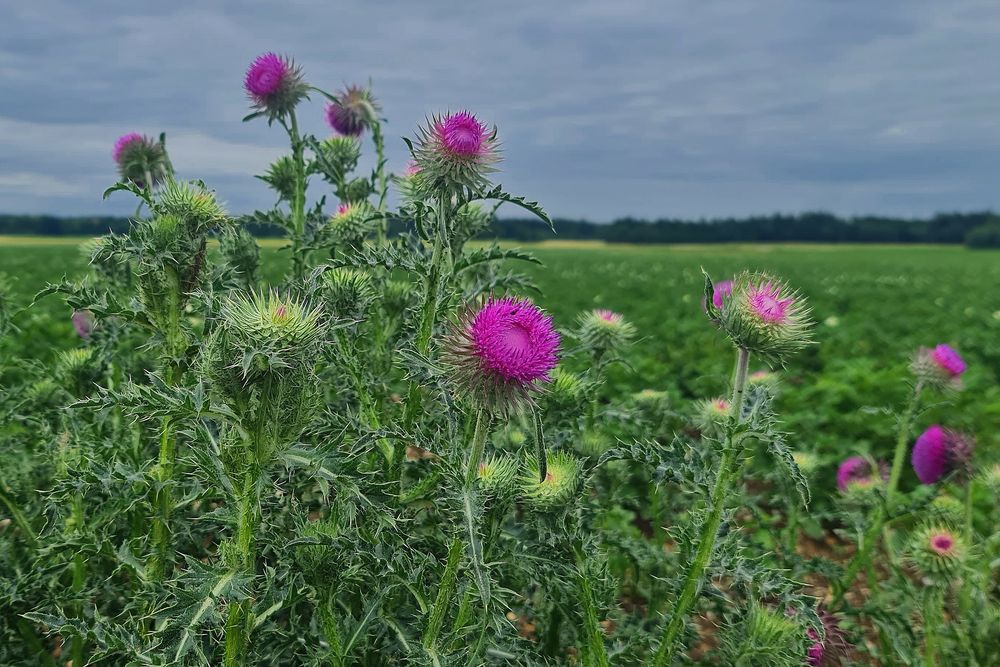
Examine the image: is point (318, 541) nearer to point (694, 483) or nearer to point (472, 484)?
point (472, 484)

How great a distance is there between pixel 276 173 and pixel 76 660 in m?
2.59

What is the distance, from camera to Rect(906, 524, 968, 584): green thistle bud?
356cm

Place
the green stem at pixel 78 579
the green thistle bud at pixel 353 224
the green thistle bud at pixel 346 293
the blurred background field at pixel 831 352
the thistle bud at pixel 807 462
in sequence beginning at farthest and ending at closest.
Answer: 1. the blurred background field at pixel 831 352
2. the thistle bud at pixel 807 462
3. the green thistle bud at pixel 353 224
4. the green thistle bud at pixel 346 293
5. the green stem at pixel 78 579

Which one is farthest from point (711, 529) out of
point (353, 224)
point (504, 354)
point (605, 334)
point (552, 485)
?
point (353, 224)

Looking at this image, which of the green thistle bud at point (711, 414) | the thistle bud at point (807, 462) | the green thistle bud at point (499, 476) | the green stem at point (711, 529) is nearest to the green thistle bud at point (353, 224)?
the green thistle bud at point (499, 476)

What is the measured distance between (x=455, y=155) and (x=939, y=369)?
3276 mm

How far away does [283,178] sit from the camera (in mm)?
4043

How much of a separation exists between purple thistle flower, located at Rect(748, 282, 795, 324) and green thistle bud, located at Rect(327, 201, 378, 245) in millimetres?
1631

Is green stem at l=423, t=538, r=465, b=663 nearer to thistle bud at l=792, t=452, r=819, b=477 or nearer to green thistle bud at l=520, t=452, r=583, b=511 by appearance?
green thistle bud at l=520, t=452, r=583, b=511

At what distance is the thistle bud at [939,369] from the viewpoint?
4.11 metres

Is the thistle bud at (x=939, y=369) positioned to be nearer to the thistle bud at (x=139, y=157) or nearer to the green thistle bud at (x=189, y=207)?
the green thistle bud at (x=189, y=207)

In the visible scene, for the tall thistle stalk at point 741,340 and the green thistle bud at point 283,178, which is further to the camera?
the green thistle bud at point 283,178

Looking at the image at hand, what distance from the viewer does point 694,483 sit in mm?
2441

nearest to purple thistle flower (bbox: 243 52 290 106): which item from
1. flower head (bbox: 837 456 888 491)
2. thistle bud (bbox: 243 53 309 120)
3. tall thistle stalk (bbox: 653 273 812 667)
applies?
thistle bud (bbox: 243 53 309 120)
